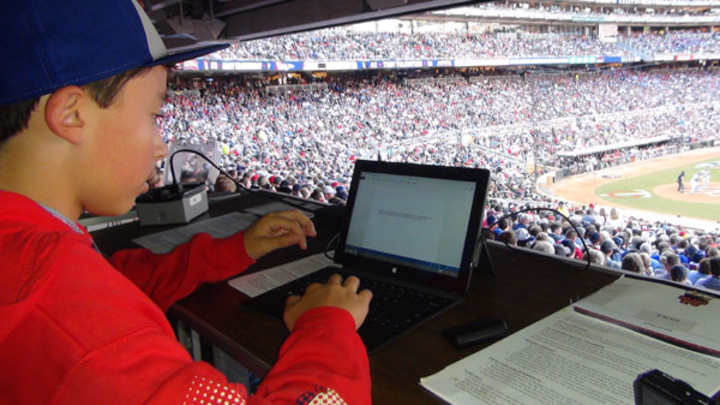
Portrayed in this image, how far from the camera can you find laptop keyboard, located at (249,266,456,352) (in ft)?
2.67

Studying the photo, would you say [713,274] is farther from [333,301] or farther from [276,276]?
[333,301]

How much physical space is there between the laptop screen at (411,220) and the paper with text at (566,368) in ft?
0.88

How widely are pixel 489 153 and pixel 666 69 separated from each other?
13.4 meters

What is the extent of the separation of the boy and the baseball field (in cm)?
1341

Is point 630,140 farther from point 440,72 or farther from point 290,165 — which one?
point 290,165

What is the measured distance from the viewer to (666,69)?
22719mm

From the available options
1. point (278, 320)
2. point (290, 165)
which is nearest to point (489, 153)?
point (290, 165)

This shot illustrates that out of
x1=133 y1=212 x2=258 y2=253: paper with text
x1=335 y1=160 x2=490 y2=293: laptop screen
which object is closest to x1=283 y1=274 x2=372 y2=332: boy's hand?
x1=335 y1=160 x2=490 y2=293: laptop screen

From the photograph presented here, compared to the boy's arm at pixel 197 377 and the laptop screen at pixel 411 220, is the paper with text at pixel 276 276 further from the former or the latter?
the boy's arm at pixel 197 377

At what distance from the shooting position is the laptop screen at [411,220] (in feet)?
3.30

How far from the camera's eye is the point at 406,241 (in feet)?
3.51

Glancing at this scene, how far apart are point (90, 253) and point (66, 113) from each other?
0.19 m

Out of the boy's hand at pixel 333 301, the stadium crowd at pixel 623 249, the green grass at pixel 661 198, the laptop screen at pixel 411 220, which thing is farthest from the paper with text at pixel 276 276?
the green grass at pixel 661 198

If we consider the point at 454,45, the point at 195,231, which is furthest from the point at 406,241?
the point at 454,45
